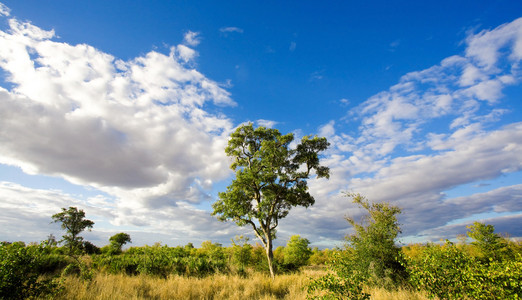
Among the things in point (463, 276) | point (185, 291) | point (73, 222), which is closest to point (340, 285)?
point (463, 276)

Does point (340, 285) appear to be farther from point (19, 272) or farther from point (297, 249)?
point (297, 249)

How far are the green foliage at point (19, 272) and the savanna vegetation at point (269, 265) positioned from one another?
2 cm

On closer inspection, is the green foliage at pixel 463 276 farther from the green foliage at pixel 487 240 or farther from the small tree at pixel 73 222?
the small tree at pixel 73 222

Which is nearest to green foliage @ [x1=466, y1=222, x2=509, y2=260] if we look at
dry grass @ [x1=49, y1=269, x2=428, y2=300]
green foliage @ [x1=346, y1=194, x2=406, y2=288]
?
green foliage @ [x1=346, y1=194, x2=406, y2=288]

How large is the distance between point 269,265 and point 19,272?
16.0 metres

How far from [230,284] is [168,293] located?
2683 mm

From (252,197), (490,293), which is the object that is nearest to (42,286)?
(490,293)

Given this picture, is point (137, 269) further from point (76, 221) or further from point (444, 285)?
point (76, 221)

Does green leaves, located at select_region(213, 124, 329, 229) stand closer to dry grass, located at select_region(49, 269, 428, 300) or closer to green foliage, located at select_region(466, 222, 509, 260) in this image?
dry grass, located at select_region(49, 269, 428, 300)

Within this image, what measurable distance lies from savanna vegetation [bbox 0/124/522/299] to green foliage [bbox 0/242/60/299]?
2 centimetres

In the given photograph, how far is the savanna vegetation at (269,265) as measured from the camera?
5801 millimetres

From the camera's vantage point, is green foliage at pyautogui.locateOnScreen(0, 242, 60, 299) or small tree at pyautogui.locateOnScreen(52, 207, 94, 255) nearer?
green foliage at pyautogui.locateOnScreen(0, 242, 60, 299)

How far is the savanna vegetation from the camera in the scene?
580 centimetres

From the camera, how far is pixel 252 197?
826 inches
